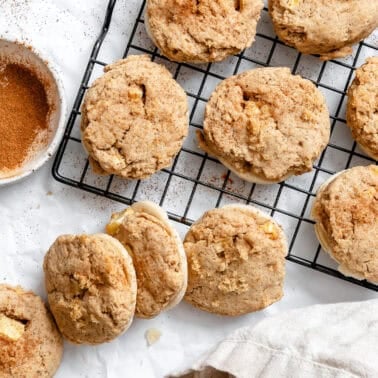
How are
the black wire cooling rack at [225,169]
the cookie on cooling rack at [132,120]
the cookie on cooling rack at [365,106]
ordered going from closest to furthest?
the cookie on cooling rack at [132,120], the cookie on cooling rack at [365,106], the black wire cooling rack at [225,169]

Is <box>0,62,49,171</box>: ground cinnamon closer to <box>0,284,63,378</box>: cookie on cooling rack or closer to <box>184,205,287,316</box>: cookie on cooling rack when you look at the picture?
<box>0,284,63,378</box>: cookie on cooling rack

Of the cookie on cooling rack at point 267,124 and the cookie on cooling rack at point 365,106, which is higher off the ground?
the cookie on cooling rack at point 365,106

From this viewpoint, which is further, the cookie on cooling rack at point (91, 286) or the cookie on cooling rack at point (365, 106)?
the cookie on cooling rack at point (365, 106)

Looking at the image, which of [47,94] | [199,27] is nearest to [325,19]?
[199,27]

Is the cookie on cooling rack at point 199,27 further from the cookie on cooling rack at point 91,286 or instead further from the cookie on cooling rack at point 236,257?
the cookie on cooling rack at point 91,286

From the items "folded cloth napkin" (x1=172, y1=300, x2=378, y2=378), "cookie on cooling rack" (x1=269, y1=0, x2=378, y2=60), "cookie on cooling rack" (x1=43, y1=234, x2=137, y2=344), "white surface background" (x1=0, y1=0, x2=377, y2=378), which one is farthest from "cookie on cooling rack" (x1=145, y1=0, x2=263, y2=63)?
"folded cloth napkin" (x1=172, y1=300, x2=378, y2=378)

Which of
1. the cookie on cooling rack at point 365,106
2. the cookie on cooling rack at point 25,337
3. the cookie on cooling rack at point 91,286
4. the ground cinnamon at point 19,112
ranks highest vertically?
the cookie on cooling rack at point 365,106

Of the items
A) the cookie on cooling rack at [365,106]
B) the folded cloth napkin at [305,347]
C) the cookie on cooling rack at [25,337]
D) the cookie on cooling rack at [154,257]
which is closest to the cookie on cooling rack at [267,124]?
the cookie on cooling rack at [365,106]

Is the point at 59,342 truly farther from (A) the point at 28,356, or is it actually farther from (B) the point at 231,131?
(B) the point at 231,131
